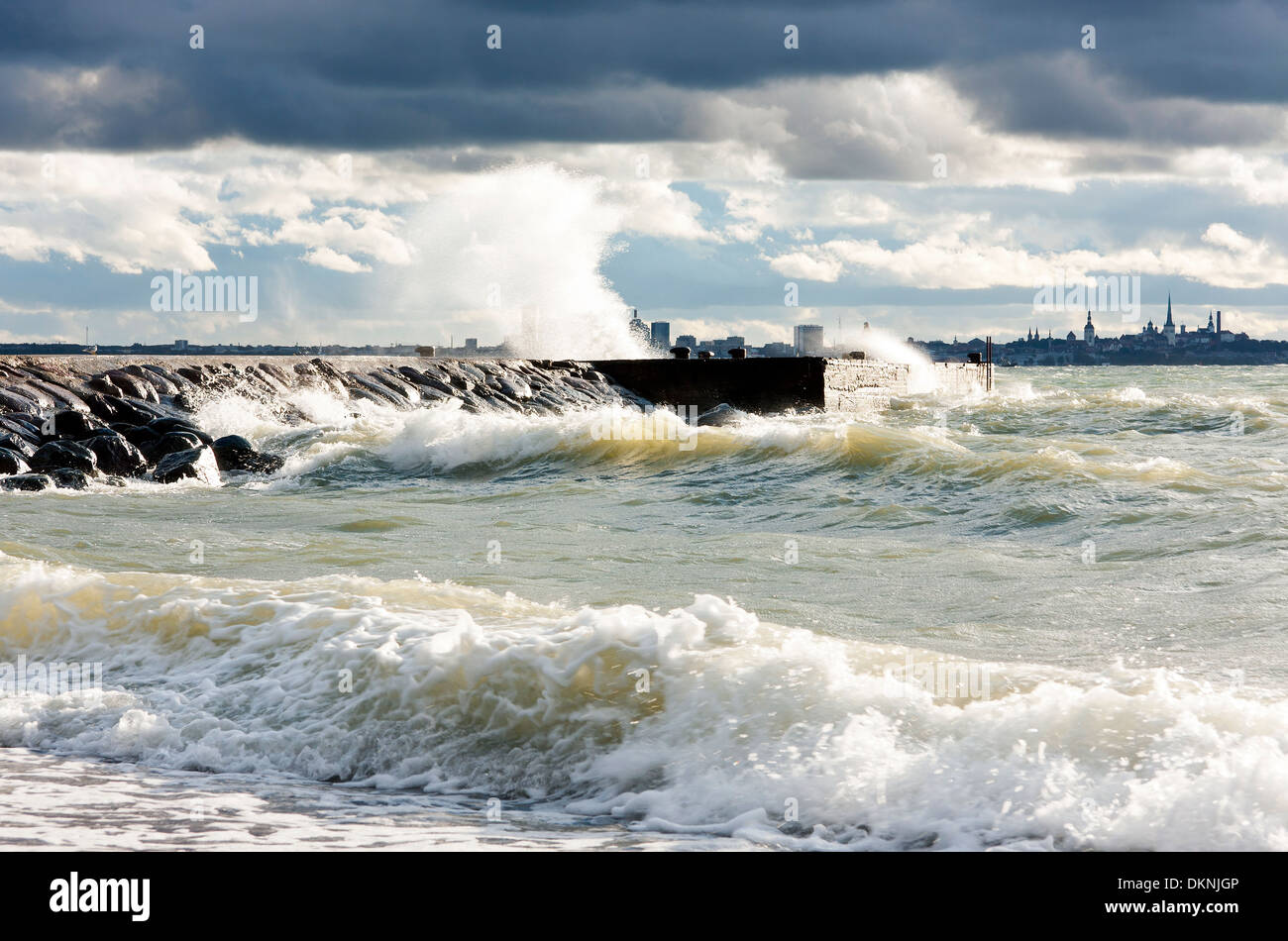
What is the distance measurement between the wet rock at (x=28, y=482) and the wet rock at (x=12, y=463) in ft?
0.52

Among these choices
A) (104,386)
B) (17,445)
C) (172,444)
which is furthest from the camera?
(104,386)

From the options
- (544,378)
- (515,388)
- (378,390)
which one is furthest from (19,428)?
(544,378)

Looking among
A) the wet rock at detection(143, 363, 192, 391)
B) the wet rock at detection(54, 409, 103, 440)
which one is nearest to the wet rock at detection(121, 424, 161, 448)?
the wet rock at detection(54, 409, 103, 440)

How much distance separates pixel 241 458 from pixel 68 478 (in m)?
2.81

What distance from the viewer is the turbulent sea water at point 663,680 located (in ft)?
13.7

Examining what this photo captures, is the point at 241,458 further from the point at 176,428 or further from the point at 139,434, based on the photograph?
the point at 139,434

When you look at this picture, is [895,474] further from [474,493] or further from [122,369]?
[122,369]

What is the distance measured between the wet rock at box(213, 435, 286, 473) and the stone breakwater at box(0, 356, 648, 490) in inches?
0.7

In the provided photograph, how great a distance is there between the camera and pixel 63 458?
555 inches

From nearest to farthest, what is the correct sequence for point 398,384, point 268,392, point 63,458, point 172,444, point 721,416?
point 63,458
point 172,444
point 268,392
point 398,384
point 721,416

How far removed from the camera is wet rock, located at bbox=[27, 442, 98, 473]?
45.6ft

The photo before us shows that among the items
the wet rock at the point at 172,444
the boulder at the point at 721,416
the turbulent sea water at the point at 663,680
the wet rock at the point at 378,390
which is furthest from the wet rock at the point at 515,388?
the turbulent sea water at the point at 663,680
